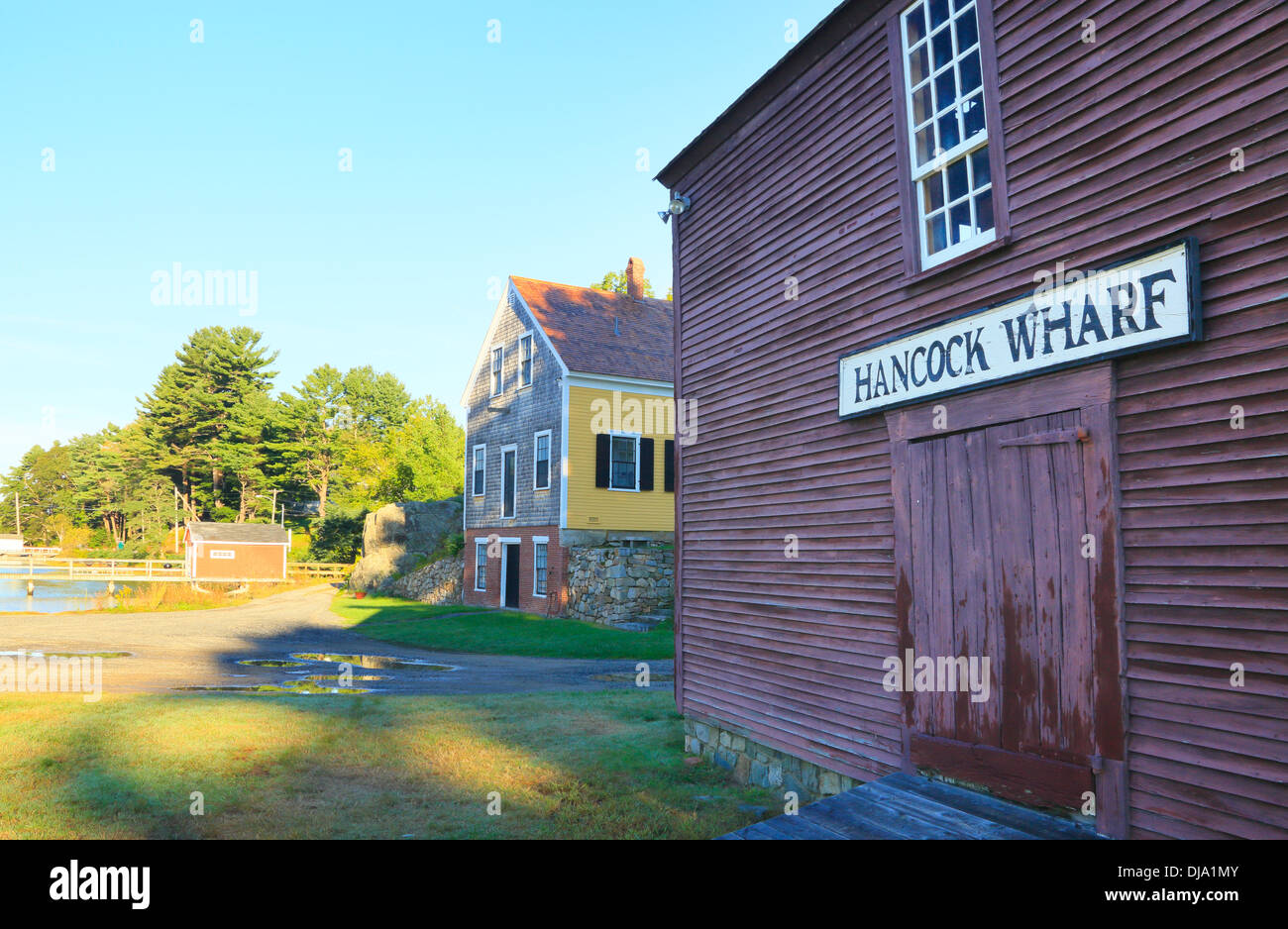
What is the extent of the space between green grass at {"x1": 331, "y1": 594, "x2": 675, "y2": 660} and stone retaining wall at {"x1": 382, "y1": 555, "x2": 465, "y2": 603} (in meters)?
3.17

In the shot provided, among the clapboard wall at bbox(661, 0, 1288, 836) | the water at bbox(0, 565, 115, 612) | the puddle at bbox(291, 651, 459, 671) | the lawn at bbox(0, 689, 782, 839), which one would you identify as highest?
the clapboard wall at bbox(661, 0, 1288, 836)

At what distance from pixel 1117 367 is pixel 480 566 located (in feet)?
85.6

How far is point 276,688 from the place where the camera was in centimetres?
1287

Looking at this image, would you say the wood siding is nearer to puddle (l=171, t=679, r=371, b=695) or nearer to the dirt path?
the dirt path


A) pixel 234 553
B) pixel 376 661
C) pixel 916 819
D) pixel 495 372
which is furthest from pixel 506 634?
pixel 234 553

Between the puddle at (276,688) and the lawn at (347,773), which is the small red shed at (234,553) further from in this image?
the lawn at (347,773)

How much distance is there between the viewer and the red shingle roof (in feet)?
82.2

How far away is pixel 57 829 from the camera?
579 centimetres

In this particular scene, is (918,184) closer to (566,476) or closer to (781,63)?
(781,63)

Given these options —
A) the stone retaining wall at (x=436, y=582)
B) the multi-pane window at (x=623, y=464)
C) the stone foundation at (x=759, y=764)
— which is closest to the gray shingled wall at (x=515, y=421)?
the multi-pane window at (x=623, y=464)

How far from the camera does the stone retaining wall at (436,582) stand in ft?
101
